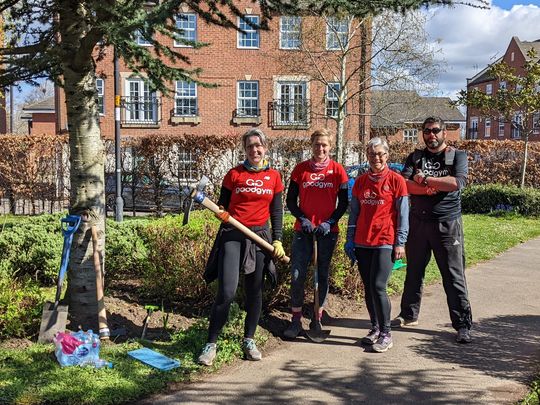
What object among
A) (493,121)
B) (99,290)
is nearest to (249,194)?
(99,290)

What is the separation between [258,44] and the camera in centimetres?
2656

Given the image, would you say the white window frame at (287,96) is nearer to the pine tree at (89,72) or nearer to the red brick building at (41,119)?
the pine tree at (89,72)

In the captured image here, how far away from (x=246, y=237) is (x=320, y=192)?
3.01 ft

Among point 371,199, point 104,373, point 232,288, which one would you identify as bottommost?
point 104,373

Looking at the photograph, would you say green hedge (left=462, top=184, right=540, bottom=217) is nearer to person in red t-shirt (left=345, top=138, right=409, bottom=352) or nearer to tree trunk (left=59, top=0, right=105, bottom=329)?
person in red t-shirt (left=345, top=138, right=409, bottom=352)

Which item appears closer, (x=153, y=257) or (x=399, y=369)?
(x=399, y=369)

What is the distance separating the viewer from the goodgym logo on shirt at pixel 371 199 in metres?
4.89

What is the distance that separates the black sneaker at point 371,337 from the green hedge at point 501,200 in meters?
12.2

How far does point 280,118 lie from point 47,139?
42.1ft

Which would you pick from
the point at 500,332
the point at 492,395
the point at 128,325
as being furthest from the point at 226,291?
the point at 500,332

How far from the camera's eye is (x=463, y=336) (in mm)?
5051

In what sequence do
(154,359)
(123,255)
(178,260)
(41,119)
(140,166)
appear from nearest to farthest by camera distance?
(154,359) < (178,260) < (123,255) < (140,166) < (41,119)

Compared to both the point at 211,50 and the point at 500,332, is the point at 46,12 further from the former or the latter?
the point at 211,50

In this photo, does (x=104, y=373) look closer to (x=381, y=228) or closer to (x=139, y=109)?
(x=381, y=228)
